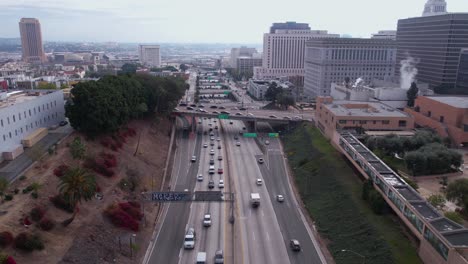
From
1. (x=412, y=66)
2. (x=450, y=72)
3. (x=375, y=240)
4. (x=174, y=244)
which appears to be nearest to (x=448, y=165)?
(x=375, y=240)

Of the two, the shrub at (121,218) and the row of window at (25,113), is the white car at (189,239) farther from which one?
the row of window at (25,113)

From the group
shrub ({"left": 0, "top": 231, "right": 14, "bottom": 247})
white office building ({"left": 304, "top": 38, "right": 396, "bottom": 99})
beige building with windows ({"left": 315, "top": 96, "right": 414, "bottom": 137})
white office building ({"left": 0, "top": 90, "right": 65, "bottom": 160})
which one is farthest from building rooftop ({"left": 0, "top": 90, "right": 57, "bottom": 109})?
white office building ({"left": 304, "top": 38, "right": 396, "bottom": 99})

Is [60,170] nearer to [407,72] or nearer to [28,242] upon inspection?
[28,242]

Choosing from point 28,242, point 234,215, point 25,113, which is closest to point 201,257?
point 234,215

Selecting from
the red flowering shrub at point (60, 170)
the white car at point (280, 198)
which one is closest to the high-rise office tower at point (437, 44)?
the white car at point (280, 198)

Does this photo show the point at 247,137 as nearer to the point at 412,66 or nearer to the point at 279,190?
the point at 279,190

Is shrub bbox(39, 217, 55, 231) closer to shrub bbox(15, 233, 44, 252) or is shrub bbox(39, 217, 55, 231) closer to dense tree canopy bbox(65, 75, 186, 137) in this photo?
shrub bbox(15, 233, 44, 252)
